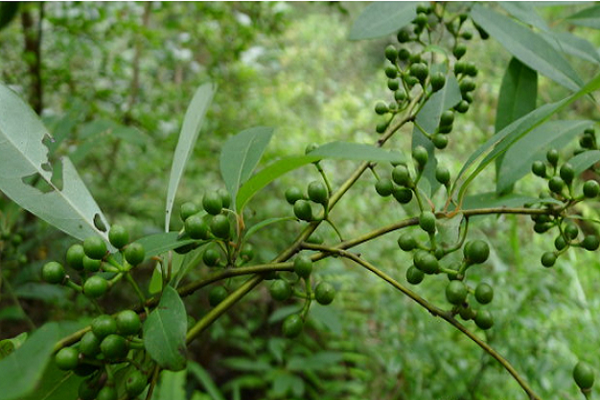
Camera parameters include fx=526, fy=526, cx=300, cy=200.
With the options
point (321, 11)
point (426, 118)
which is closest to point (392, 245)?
point (426, 118)

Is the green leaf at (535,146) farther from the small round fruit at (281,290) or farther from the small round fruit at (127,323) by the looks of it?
the small round fruit at (127,323)

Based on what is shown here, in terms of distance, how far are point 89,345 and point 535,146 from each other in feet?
1.99

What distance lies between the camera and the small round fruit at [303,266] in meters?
0.48

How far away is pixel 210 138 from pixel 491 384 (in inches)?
65.2

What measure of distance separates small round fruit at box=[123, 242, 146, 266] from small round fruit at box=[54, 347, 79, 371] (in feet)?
0.29

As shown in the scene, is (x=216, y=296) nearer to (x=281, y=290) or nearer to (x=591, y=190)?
(x=281, y=290)

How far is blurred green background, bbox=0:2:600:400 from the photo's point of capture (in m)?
1.49

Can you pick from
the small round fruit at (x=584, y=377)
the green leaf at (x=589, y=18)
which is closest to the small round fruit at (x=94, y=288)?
the small round fruit at (x=584, y=377)

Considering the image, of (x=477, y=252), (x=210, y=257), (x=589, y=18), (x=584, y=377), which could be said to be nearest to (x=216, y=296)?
(x=210, y=257)

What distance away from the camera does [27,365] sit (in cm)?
31

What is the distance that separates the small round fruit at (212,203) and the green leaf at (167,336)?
0.10 m

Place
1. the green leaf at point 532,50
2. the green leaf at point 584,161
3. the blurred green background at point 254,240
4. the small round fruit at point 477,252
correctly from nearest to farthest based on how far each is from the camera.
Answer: the small round fruit at point 477,252 → the green leaf at point 584,161 → the green leaf at point 532,50 → the blurred green background at point 254,240

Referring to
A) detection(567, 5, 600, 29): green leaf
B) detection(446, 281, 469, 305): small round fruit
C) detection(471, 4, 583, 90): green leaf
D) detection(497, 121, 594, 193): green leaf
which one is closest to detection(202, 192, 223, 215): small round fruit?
detection(446, 281, 469, 305): small round fruit

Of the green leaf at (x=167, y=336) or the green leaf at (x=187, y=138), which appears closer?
the green leaf at (x=167, y=336)
